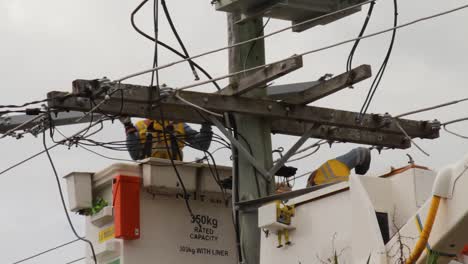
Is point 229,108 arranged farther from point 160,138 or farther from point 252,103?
point 160,138

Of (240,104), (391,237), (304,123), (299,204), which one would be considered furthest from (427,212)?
(304,123)

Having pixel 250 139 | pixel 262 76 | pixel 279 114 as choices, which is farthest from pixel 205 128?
pixel 262 76

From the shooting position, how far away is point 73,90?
10430 millimetres

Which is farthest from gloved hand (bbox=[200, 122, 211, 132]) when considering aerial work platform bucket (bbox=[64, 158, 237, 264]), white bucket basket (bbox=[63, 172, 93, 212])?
white bucket basket (bbox=[63, 172, 93, 212])

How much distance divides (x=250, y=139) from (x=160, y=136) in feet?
4.33

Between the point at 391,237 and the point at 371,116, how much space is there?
383 cm

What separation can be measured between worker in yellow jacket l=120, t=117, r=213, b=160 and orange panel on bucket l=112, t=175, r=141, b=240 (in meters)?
0.78

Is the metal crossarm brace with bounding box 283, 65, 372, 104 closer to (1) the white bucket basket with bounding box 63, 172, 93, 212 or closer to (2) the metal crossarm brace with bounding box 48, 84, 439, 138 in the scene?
(2) the metal crossarm brace with bounding box 48, 84, 439, 138

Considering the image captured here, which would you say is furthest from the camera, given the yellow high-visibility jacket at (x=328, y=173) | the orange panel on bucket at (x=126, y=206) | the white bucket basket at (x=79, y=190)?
the white bucket basket at (x=79, y=190)

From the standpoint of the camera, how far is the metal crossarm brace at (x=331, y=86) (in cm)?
1092

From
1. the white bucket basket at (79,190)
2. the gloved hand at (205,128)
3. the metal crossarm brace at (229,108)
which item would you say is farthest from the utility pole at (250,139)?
the white bucket basket at (79,190)

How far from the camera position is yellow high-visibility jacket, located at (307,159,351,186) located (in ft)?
36.2

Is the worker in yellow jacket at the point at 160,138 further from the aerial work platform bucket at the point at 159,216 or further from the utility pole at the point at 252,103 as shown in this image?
the utility pole at the point at 252,103

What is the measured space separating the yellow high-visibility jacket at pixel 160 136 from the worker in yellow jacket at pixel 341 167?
62.8 inches
